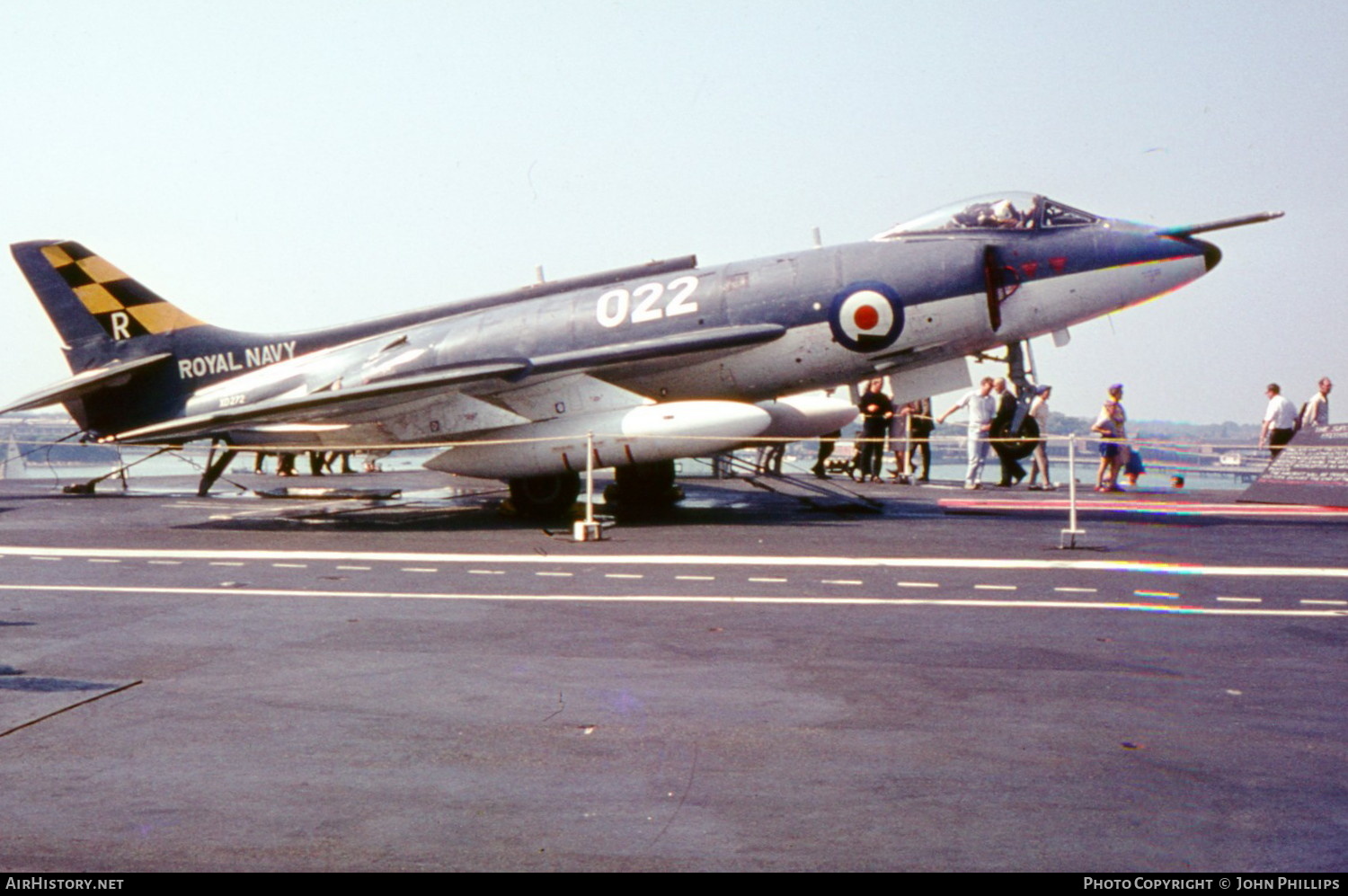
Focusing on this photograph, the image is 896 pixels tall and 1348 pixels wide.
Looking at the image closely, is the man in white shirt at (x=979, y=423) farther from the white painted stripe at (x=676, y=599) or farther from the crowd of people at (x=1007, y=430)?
the white painted stripe at (x=676, y=599)

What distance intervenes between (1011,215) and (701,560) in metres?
6.88

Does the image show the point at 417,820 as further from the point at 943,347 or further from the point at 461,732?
the point at 943,347

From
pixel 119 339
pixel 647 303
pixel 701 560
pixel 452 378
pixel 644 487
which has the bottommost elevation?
pixel 701 560

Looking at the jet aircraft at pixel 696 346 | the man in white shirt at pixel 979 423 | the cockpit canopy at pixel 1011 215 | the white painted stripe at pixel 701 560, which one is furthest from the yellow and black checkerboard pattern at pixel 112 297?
the man in white shirt at pixel 979 423

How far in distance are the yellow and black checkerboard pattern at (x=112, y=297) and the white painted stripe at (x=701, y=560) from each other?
613 cm

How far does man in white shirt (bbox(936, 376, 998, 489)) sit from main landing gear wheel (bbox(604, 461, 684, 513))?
6655 millimetres

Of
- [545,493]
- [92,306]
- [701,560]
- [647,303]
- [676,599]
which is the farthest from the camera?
[92,306]

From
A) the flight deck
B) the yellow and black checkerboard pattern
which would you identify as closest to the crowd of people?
the flight deck

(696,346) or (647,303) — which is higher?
(647,303)

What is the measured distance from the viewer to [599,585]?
8945mm

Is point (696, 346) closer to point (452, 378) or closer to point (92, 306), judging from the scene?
point (452, 378)

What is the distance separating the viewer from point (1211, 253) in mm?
13352

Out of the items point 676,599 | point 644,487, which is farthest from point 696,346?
point 676,599

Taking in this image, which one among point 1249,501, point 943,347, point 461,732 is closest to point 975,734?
point 461,732
